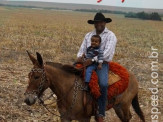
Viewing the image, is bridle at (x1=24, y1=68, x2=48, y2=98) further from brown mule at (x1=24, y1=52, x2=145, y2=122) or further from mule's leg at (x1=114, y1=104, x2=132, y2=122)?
mule's leg at (x1=114, y1=104, x2=132, y2=122)

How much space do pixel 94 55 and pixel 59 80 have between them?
0.94 metres

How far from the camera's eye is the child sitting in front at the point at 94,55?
19.7 ft

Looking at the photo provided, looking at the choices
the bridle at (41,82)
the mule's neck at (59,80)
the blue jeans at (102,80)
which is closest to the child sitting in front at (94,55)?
the blue jeans at (102,80)

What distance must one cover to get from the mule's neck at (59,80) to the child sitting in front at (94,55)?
33cm

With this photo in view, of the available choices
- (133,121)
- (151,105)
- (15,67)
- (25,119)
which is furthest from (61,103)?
(15,67)

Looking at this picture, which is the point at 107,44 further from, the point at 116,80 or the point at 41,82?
the point at 41,82

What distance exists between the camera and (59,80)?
5.73 metres

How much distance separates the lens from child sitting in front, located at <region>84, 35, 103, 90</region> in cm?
599

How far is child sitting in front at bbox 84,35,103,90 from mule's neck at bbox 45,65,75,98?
33cm

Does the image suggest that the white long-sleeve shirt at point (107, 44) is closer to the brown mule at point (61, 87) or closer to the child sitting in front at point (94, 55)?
the child sitting in front at point (94, 55)

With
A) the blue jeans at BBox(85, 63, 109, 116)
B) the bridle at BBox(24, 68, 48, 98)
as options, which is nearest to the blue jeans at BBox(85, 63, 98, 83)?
the blue jeans at BBox(85, 63, 109, 116)

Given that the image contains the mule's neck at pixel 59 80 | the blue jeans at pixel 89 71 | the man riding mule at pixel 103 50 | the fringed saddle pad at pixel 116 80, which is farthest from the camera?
the fringed saddle pad at pixel 116 80

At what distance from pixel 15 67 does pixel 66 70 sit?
27.9ft

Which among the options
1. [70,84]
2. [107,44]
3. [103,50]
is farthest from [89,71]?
[107,44]
